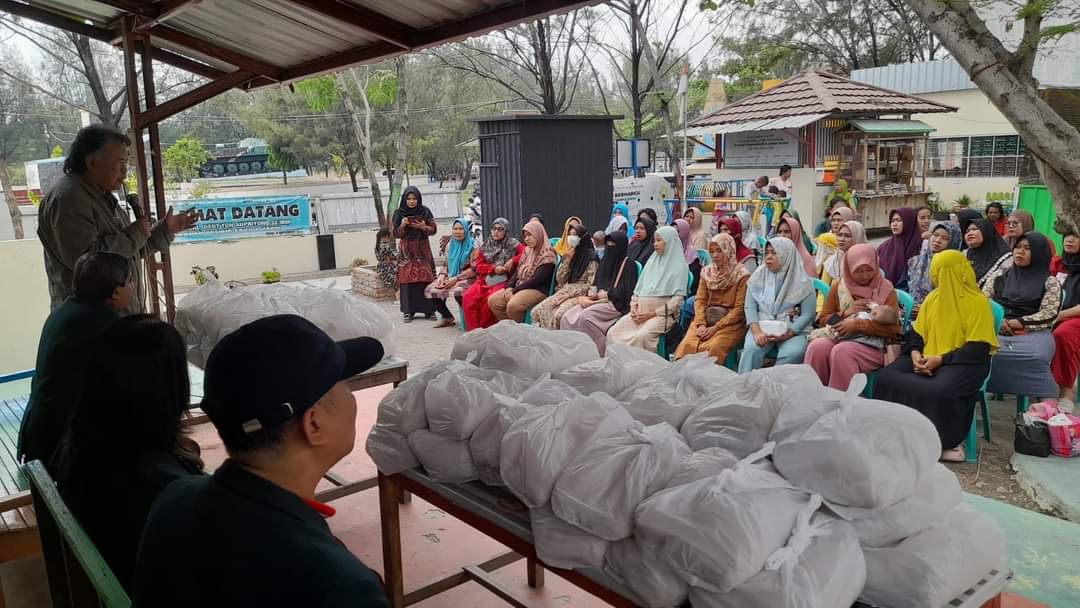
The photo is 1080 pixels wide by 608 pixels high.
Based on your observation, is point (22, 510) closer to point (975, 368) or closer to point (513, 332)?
point (513, 332)

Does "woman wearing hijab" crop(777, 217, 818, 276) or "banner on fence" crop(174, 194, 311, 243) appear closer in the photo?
"woman wearing hijab" crop(777, 217, 818, 276)

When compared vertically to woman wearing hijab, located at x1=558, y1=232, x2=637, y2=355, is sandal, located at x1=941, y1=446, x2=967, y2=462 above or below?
below

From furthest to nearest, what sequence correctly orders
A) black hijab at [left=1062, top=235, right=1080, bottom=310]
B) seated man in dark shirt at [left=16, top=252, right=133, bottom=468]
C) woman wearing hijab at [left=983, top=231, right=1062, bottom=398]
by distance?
1. black hijab at [left=1062, top=235, right=1080, bottom=310]
2. woman wearing hijab at [left=983, top=231, right=1062, bottom=398]
3. seated man in dark shirt at [left=16, top=252, right=133, bottom=468]

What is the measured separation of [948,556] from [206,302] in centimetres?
376

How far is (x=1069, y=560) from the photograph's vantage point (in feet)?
10.6

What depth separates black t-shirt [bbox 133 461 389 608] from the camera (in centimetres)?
→ 108

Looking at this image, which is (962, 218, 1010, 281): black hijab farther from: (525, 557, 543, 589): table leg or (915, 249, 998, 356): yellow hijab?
(525, 557, 543, 589): table leg

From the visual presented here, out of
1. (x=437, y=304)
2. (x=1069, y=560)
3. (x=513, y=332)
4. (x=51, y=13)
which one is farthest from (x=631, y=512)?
(x=437, y=304)

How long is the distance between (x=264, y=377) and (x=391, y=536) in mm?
1702

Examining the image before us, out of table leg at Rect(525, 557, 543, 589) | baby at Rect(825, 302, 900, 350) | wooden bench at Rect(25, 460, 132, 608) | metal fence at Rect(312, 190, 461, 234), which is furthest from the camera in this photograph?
metal fence at Rect(312, 190, 461, 234)

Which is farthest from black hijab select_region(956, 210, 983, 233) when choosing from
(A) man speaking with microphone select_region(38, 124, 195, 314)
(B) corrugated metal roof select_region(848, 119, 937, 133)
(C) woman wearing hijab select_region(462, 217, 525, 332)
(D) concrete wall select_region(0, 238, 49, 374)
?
(B) corrugated metal roof select_region(848, 119, 937, 133)

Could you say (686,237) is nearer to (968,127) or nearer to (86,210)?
(86,210)

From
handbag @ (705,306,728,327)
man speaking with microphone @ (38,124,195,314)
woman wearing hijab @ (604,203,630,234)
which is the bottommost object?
handbag @ (705,306,728,327)

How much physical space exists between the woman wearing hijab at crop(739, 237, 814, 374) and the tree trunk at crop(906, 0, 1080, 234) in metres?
1.65
